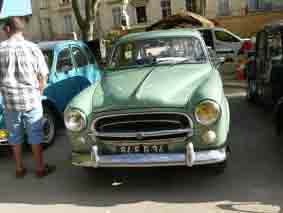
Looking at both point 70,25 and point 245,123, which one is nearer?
point 245,123

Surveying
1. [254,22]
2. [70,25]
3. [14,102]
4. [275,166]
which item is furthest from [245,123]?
[70,25]

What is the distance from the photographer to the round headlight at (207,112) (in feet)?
13.0

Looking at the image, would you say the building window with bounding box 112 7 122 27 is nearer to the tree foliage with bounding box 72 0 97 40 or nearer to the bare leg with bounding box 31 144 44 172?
the tree foliage with bounding box 72 0 97 40

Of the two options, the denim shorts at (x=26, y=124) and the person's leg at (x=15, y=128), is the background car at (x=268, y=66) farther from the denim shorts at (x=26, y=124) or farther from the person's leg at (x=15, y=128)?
the person's leg at (x=15, y=128)

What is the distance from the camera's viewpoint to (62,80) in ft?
22.0

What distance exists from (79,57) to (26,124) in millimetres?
3034

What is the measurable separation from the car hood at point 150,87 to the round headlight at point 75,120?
7.3 inches

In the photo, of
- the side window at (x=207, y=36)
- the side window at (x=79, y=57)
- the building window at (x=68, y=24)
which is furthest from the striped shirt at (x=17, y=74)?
the building window at (x=68, y=24)

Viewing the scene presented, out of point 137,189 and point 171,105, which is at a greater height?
point 171,105

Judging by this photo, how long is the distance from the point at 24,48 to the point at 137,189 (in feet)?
7.13

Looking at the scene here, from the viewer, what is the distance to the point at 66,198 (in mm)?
4363

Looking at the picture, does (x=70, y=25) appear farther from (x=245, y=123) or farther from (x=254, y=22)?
(x=245, y=123)

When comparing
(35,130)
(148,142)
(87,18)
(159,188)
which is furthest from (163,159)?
(87,18)

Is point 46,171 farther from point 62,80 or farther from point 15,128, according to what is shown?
point 62,80
